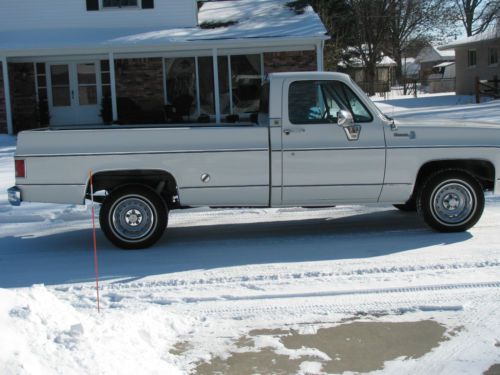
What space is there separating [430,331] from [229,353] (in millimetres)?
1567

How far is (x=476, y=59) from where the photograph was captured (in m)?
40.7

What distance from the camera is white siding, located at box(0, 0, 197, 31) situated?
22672mm

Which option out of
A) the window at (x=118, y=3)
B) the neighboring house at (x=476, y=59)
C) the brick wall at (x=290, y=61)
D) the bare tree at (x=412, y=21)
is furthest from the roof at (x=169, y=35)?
the bare tree at (x=412, y=21)

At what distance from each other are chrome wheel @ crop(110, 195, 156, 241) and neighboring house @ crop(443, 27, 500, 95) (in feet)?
108

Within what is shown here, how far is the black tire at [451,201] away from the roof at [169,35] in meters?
13.4

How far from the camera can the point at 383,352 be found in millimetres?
4836

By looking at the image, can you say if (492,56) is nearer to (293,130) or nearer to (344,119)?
(344,119)

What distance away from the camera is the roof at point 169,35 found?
20875 mm

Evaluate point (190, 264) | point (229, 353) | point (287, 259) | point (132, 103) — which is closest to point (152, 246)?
point (190, 264)

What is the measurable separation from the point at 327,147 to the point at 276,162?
61cm

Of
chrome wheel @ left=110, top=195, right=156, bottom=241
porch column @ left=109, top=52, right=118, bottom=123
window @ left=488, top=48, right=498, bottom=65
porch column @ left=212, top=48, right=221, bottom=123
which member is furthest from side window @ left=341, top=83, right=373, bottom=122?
window @ left=488, top=48, right=498, bottom=65

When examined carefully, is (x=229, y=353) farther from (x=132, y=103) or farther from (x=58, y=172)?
(x=132, y=103)

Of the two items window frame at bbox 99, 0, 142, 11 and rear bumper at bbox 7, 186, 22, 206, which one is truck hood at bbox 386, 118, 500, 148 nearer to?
rear bumper at bbox 7, 186, 22, 206

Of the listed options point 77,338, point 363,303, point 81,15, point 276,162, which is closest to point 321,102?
point 276,162
